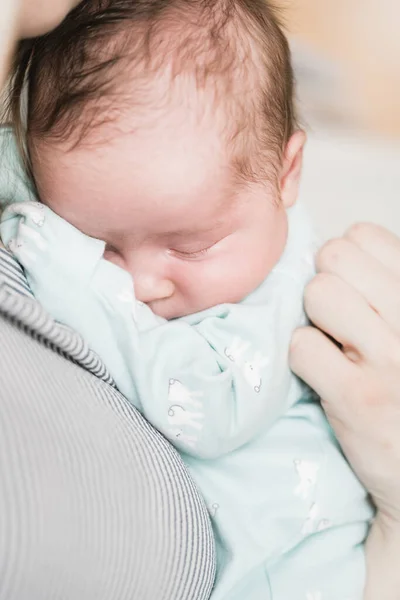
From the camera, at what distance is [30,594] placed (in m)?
0.50

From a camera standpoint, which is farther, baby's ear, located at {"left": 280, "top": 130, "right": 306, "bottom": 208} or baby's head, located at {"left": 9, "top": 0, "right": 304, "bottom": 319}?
baby's ear, located at {"left": 280, "top": 130, "right": 306, "bottom": 208}

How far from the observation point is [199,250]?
852 mm

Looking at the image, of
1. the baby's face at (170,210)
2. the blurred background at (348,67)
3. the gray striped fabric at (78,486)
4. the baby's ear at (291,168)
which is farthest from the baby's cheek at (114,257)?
the blurred background at (348,67)

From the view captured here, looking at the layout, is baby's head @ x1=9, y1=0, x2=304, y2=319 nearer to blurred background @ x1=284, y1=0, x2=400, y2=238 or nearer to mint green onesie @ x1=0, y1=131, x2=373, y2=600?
mint green onesie @ x1=0, y1=131, x2=373, y2=600

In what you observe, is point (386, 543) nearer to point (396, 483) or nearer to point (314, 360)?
point (396, 483)

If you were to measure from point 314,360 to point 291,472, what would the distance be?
0.47 ft

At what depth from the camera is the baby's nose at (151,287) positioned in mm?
851

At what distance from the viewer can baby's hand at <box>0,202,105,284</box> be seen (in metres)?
0.78

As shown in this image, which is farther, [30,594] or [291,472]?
[291,472]

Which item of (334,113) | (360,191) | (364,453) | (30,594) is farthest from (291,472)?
(334,113)

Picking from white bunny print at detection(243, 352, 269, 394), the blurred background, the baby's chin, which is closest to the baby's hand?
the baby's chin

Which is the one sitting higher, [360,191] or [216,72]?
[216,72]

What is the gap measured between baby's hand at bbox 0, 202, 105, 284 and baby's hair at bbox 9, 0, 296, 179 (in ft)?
0.28

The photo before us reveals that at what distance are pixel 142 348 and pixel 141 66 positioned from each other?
31 centimetres
